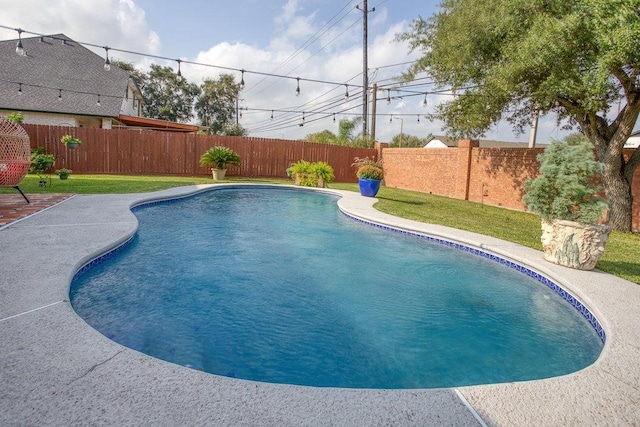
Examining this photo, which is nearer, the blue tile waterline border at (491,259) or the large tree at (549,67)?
the blue tile waterline border at (491,259)

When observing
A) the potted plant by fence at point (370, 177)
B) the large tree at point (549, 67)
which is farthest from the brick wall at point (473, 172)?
the potted plant by fence at point (370, 177)

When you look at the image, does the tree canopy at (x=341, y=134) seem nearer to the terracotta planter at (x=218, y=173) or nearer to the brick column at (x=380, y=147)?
the brick column at (x=380, y=147)

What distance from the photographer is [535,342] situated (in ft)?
10.8

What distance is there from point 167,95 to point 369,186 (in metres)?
28.5

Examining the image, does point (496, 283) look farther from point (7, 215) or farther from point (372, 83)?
point (372, 83)

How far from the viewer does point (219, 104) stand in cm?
3531

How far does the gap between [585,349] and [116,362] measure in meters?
3.48

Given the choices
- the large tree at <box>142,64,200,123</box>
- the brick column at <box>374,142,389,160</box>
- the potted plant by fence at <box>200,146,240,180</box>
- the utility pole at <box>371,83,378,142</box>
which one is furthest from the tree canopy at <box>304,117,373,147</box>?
the large tree at <box>142,64,200,123</box>

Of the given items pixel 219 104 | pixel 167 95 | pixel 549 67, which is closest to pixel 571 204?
pixel 549 67

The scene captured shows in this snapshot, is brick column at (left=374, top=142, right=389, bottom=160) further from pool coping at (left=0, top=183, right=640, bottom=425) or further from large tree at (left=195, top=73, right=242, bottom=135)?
large tree at (left=195, top=73, right=242, bottom=135)

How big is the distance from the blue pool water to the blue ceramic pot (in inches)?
200

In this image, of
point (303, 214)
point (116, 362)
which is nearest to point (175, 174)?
point (303, 214)

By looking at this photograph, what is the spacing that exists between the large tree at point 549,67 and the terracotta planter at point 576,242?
2.63 metres

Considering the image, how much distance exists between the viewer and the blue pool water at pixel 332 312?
278 centimetres
